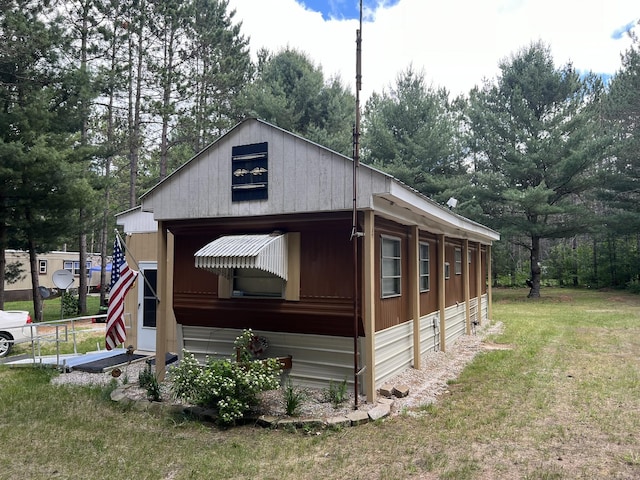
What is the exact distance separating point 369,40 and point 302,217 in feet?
8.15

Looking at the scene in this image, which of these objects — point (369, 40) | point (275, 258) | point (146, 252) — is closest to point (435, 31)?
point (369, 40)

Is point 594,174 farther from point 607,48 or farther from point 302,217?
point 302,217

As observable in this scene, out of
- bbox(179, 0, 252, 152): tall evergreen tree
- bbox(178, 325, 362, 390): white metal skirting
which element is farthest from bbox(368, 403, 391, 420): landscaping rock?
bbox(179, 0, 252, 152): tall evergreen tree

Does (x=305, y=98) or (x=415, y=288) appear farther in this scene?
(x=305, y=98)

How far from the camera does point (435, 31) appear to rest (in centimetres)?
739

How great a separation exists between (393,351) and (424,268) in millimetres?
2338

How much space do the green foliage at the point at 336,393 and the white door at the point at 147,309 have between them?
14.5 ft

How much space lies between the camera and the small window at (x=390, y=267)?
6531 mm

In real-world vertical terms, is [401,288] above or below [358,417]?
above

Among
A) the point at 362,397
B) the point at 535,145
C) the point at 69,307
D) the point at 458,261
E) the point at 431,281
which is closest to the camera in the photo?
the point at 362,397

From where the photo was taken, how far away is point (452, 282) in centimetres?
1047

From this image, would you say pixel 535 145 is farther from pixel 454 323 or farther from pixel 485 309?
pixel 454 323

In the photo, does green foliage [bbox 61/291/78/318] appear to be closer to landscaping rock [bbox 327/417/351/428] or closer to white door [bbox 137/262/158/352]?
white door [bbox 137/262/158/352]

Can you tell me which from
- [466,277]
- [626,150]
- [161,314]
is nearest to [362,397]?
[161,314]
